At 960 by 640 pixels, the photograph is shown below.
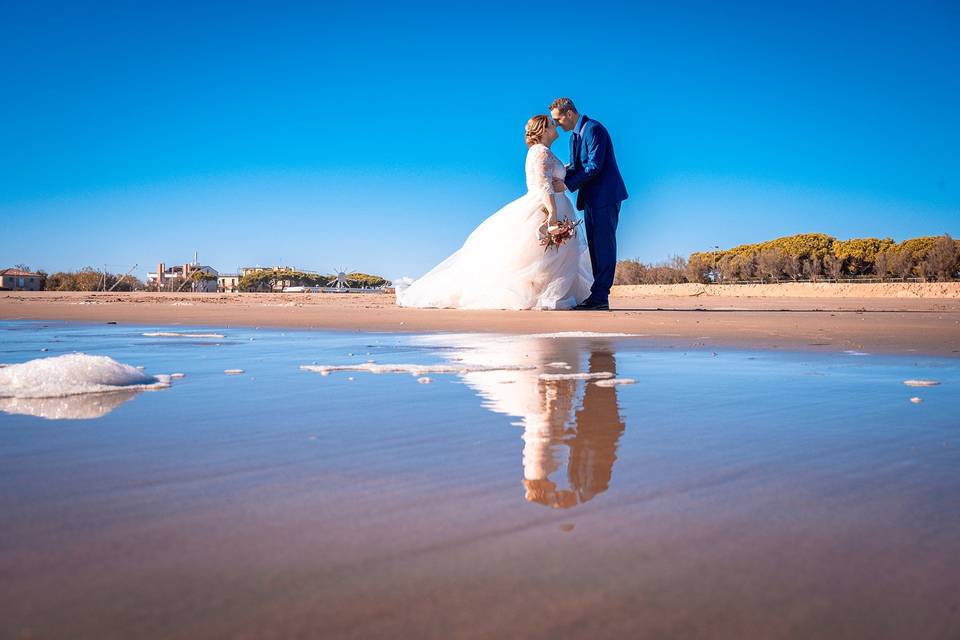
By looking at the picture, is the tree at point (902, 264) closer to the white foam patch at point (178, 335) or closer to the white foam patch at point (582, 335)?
the white foam patch at point (582, 335)

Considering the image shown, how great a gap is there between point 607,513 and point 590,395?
5.07 feet

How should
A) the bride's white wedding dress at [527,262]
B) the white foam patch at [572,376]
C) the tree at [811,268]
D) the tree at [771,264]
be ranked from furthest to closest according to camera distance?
the tree at [771,264] → the tree at [811,268] → the bride's white wedding dress at [527,262] → the white foam patch at [572,376]

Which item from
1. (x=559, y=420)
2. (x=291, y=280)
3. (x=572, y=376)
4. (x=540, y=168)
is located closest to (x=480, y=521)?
(x=559, y=420)

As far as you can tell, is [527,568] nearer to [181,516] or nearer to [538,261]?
[181,516]

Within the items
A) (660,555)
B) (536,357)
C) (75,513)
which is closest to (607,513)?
(660,555)

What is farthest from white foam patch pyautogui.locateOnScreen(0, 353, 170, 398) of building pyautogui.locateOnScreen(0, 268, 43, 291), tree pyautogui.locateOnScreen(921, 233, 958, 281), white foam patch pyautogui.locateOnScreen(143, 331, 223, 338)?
building pyautogui.locateOnScreen(0, 268, 43, 291)

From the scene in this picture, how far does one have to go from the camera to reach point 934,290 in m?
27.5

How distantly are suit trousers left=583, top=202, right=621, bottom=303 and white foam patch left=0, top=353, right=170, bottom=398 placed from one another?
8520 mm

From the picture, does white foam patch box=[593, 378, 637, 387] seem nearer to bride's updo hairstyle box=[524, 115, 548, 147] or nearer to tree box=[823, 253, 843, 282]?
bride's updo hairstyle box=[524, 115, 548, 147]

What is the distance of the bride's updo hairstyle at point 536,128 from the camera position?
11.3m

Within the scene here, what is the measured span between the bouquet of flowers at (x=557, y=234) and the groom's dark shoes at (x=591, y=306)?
2.98 ft

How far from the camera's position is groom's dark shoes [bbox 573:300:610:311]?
11000mm

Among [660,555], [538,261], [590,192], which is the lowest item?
[660,555]

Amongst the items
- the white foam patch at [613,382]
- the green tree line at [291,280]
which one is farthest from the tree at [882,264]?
the white foam patch at [613,382]
